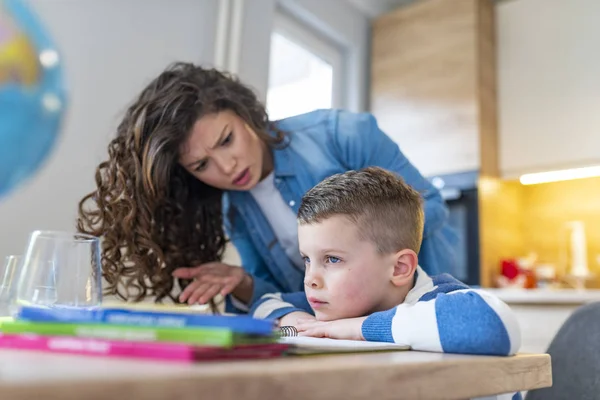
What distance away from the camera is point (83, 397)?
0.25 metres

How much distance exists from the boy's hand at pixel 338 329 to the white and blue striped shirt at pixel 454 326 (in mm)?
16

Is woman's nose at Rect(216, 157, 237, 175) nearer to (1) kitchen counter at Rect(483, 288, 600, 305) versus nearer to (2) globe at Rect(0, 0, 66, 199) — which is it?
(2) globe at Rect(0, 0, 66, 199)

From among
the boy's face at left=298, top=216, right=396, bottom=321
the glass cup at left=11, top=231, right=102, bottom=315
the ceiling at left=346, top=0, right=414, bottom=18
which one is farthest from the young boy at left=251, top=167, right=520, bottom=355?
the ceiling at left=346, top=0, right=414, bottom=18

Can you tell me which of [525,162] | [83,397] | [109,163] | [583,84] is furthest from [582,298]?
[83,397]

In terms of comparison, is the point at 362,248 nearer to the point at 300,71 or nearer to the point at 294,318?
the point at 294,318

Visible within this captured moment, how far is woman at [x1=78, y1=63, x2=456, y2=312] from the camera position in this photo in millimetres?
1229

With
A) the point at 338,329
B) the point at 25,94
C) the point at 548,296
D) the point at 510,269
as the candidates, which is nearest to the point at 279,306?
the point at 338,329

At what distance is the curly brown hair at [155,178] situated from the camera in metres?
1.24

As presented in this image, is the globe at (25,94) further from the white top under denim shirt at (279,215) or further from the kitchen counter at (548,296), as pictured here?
the kitchen counter at (548,296)

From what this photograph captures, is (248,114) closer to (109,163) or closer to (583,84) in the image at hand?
(109,163)

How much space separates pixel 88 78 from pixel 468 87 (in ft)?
5.77

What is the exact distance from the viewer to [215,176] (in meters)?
1.26

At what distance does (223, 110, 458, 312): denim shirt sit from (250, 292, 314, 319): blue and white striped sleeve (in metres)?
0.16

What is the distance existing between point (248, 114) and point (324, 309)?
0.61 m
